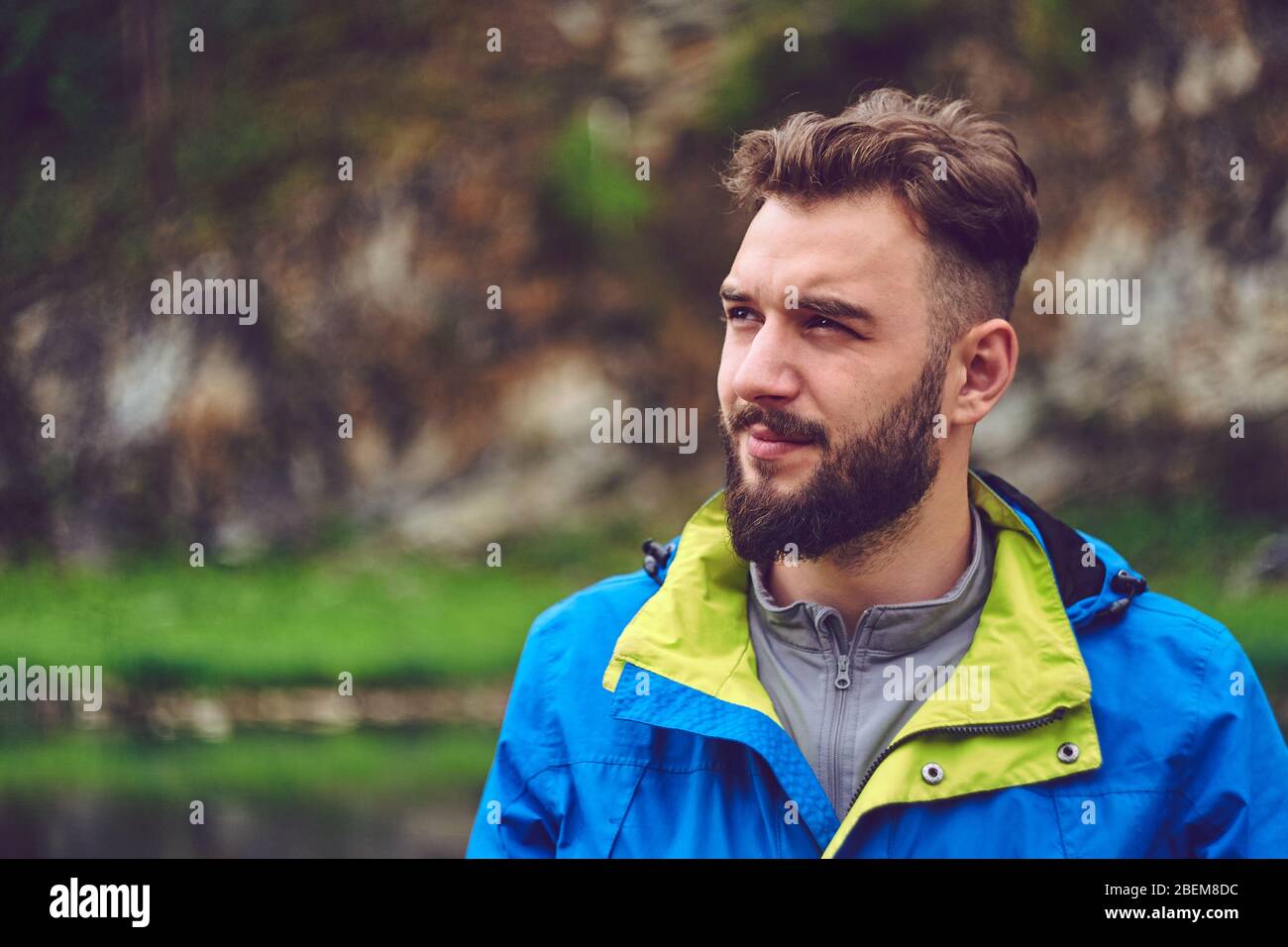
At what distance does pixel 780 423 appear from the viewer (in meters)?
2.08

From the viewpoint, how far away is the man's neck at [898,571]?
2.11 meters

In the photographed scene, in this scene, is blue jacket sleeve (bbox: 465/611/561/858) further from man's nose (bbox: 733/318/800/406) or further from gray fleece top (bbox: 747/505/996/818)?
man's nose (bbox: 733/318/800/406)

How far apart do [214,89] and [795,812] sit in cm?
639

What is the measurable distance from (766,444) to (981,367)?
1.40ft

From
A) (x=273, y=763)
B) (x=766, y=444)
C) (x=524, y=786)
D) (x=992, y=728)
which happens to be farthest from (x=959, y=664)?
(x=273, y=763)

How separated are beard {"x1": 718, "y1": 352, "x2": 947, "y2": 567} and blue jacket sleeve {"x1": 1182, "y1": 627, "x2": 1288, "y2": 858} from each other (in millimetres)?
545

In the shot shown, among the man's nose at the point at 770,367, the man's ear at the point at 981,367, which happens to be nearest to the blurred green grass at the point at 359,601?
the man's ear at the point at 981,367

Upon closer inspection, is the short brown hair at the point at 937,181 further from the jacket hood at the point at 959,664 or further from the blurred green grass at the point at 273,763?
the blurred green grass at the point at 273,763

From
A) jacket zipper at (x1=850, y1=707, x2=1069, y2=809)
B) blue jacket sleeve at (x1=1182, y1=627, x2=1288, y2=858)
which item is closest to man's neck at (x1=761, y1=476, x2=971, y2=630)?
jacket zipper at (x1=850, y1=707, x2=1069, y2=809)

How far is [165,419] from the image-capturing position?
725cm

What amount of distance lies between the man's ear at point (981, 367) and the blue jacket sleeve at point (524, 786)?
0.85 m

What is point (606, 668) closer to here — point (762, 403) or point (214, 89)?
point (762, 403)

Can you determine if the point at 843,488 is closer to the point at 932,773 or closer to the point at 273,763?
the point at 932,773
